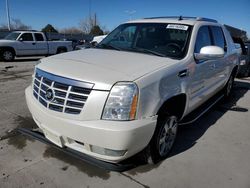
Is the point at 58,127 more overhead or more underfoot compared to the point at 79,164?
more overhead

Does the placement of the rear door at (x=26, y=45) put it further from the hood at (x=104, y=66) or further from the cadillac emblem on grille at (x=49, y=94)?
the cadillac emblem on grille at (x=49, y=94)

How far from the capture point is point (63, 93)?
270cm

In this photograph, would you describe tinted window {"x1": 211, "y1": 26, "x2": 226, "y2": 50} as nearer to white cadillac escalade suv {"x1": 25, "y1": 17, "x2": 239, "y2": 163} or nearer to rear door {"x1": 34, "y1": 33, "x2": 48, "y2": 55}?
white cadillac escalade suv {"x1": 25, "y1": 17, "x2": 239, "y2": 163}

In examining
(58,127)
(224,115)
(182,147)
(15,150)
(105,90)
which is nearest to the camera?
(105,90)

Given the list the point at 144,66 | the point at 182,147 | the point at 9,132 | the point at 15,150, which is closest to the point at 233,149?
the point at 182,147

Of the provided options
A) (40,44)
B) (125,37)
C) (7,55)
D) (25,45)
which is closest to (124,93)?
(125,37)

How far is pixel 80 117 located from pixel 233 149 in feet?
8.13

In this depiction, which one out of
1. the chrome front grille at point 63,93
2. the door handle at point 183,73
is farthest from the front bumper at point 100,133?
the door handle at point 183,73

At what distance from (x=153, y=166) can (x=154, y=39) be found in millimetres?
1866

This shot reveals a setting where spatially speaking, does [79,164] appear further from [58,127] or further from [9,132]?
[9,132]

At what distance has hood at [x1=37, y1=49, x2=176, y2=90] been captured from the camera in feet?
8.63

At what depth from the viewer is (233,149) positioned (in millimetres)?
3855

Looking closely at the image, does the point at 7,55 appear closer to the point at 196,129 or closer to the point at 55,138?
the point at 196,129

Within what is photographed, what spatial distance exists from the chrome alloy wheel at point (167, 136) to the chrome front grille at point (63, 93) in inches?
44.7
